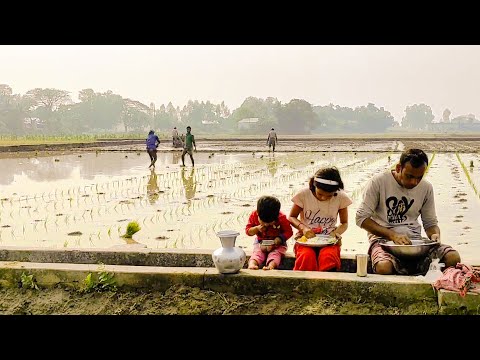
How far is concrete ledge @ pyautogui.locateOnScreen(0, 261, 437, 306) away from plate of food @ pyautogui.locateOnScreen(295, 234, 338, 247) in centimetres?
23

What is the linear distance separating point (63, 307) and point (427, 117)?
488ft

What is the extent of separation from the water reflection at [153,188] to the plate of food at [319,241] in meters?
5.38

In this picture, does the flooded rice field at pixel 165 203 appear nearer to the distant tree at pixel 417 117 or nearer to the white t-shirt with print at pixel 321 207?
the white t-shirt with print at pixel 321 207

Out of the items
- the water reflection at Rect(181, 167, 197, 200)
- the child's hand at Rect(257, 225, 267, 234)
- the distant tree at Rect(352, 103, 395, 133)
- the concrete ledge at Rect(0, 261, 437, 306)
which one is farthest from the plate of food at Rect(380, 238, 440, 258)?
the distant tree at Rect(352, 103, 395, 133)

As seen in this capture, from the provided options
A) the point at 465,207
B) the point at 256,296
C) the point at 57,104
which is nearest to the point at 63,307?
the point at 256,296

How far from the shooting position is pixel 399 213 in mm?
3580

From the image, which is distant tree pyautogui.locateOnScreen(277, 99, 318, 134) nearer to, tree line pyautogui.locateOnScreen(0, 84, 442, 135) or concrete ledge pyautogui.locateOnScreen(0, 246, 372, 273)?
tree line pyautogui.locateOnScreen(0, 84, 442, 135)

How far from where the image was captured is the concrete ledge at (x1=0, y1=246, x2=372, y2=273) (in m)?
4.05

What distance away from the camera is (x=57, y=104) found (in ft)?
260

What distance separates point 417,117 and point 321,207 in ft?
481

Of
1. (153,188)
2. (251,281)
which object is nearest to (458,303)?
(251,281)

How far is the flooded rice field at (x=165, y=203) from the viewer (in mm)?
5754

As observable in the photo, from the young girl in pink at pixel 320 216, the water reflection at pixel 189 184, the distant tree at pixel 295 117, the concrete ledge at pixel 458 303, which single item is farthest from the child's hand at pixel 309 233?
the distant tree at pixel 295 117
